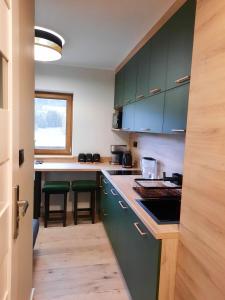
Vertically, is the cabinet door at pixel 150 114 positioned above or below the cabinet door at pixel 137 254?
above

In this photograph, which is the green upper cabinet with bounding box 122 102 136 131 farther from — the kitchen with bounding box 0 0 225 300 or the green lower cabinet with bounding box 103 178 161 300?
the green lower cabinet with bounding box 103 178 161 300

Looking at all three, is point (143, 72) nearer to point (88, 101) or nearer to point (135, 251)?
point (88, 101)

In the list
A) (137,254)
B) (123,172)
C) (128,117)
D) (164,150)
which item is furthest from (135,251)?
(128,117)

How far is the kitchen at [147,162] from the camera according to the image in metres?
0.95

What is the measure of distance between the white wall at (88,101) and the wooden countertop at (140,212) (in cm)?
132

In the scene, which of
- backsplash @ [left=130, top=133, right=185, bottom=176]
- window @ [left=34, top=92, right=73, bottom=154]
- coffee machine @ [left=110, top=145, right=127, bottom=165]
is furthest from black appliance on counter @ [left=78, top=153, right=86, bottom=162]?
backsplash @ [left=130, top=133, right=185, bottom=176]

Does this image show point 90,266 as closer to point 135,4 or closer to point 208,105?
point 208,105

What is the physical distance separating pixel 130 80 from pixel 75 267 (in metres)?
2.28

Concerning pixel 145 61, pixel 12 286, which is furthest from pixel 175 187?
pixel 12 286

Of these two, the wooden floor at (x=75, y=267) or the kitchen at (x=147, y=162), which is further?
the wooden floor at (x=75, y=267)

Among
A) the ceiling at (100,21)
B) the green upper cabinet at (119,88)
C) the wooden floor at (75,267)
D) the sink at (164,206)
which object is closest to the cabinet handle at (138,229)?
the sink at (164,206)

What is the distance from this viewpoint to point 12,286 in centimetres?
91

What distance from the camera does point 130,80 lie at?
2.86m

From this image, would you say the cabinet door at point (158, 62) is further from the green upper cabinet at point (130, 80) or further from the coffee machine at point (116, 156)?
the coffee machine at point (116, 156)
